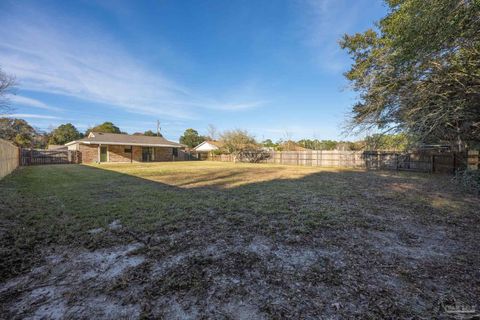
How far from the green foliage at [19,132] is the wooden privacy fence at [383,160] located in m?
29.6

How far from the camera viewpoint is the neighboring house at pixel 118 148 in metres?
21.0

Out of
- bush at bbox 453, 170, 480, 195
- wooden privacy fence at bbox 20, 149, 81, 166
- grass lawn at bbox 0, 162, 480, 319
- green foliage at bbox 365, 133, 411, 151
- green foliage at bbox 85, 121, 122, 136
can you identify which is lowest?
grass lawn at bbox 0, 162, 480, 319

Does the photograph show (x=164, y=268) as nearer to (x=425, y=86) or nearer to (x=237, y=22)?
(x=425, y=86)

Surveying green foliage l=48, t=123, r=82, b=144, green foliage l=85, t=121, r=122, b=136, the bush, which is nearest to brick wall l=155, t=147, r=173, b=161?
green foliage l=85, t=121, r=122, b=136

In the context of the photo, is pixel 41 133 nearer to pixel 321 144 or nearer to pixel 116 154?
pixel 116 154

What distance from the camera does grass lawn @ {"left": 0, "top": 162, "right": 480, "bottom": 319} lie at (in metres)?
1.64

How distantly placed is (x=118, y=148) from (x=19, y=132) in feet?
56.2

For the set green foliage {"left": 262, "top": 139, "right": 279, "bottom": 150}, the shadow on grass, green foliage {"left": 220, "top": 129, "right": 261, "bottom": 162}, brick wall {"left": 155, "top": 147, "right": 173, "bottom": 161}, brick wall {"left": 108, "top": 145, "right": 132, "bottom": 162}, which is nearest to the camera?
the shadow on grass

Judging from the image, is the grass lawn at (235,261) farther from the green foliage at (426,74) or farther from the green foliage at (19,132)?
the green foliage at (19,132)

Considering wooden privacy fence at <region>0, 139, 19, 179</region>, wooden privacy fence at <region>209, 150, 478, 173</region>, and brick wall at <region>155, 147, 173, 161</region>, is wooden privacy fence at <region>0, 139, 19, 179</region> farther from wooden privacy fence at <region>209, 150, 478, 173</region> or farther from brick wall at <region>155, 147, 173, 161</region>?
wooden privacy fence at <region>209, 150, 478, 173</region>

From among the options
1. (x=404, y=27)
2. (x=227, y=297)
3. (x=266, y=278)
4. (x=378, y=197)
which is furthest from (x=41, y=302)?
(x=404, y=27)

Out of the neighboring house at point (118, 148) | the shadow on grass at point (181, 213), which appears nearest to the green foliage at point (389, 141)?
the shadow on grass at point (181, 213)

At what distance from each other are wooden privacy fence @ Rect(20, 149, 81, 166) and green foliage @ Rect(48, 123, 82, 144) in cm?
1940

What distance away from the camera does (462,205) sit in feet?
16.0
